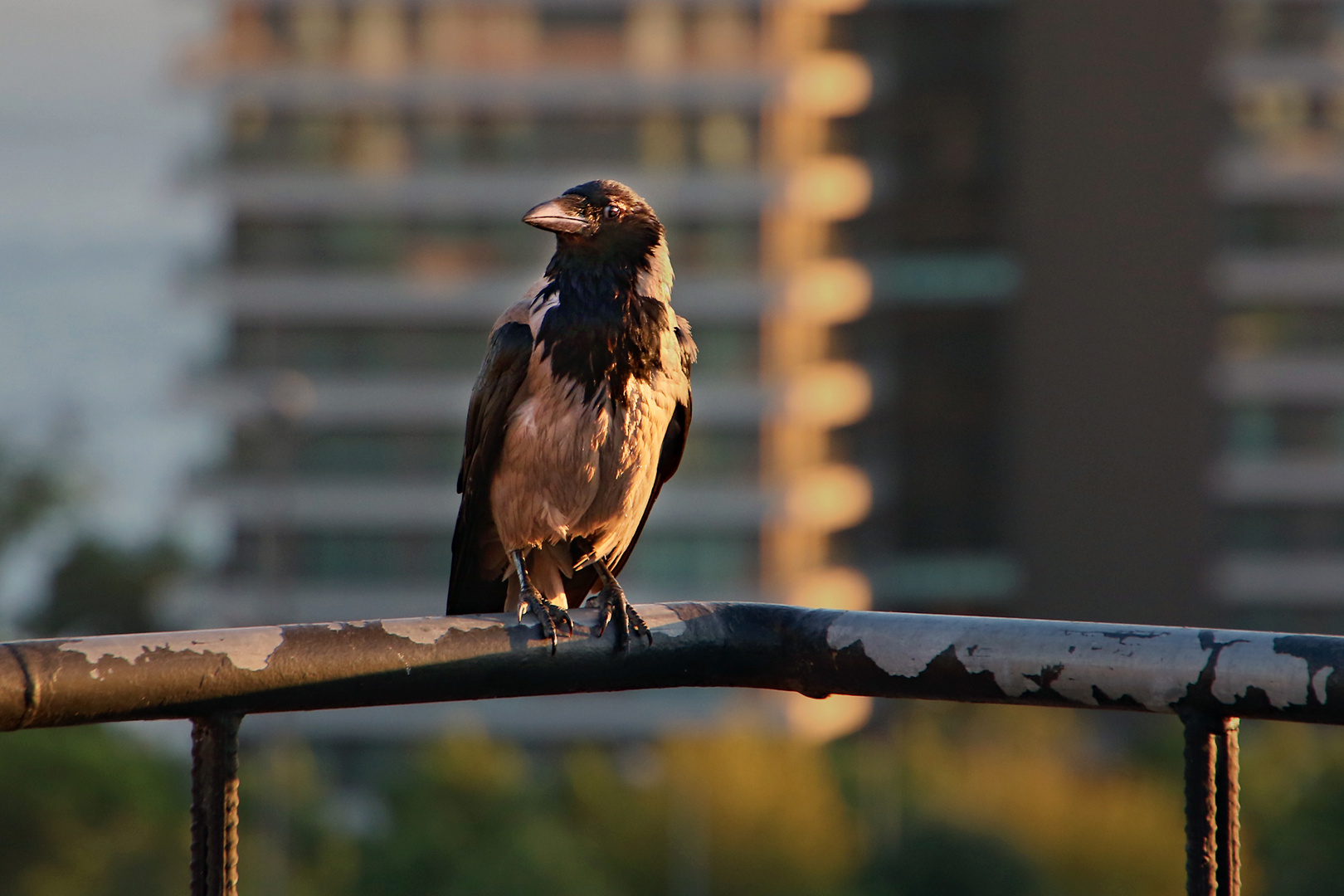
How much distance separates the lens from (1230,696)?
2.44 m

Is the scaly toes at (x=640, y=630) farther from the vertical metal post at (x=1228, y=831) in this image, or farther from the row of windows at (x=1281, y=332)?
the row of windows at (x=1281, y=332)

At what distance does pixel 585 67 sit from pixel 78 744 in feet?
93.9

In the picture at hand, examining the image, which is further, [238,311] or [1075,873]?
[238,311]

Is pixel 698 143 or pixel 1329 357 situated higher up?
pixel 698 143

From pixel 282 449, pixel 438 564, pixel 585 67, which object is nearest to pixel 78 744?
pixel 282 449

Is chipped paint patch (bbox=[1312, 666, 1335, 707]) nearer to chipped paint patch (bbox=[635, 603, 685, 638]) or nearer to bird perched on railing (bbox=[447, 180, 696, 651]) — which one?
chipped paint patch (bbox=[635, 603, 685, 638])

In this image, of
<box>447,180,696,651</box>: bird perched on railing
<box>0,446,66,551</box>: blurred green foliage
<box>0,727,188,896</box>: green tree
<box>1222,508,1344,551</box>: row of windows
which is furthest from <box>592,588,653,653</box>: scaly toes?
<box>0,446,66,551</box>: blurred green foliage

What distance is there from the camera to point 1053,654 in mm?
2621

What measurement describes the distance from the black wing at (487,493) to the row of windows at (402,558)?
197ft

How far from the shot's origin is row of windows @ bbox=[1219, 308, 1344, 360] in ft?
236

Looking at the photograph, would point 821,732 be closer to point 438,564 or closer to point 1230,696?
point 438,564

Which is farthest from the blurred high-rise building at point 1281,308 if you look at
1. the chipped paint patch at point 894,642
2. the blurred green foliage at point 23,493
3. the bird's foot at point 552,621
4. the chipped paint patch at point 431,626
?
the chipped paint patch at point 431,626

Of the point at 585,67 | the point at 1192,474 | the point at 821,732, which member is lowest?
the point at 821,732

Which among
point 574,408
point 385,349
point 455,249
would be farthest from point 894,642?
point 385,349
